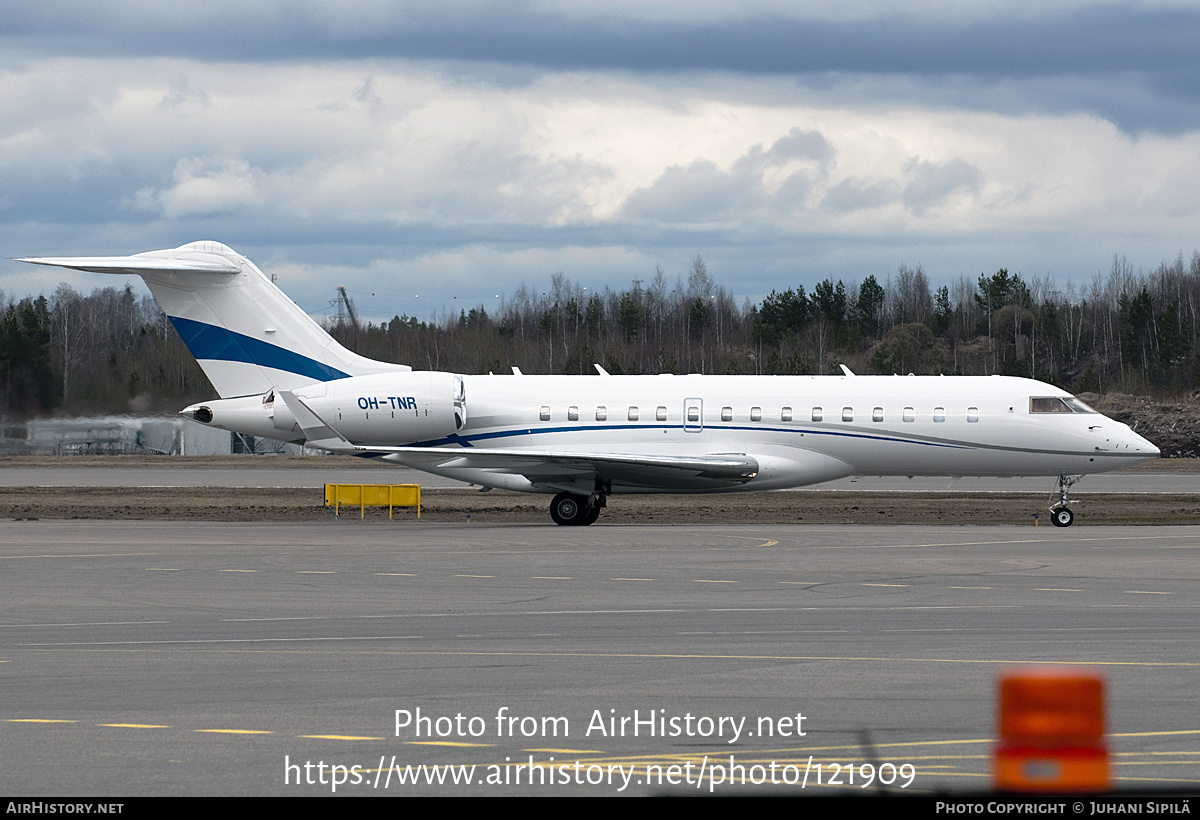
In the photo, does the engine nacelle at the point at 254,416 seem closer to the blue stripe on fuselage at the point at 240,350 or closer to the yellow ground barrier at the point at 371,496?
the blue stripe on fuselage at the point at 240,350

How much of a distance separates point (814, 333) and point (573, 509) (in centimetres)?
7408

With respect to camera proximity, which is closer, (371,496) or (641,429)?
(641,429)

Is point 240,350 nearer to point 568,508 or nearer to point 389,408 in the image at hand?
point 389,408

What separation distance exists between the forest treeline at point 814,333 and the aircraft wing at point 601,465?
32.9 m

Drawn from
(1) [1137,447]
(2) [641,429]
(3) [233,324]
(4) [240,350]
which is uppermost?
(3) [233,324]

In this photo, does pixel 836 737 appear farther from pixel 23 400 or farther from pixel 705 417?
pixel 23 400

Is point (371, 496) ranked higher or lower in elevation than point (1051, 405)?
lower

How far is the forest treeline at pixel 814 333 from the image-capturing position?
81.4 m

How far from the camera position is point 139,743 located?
27.1ft

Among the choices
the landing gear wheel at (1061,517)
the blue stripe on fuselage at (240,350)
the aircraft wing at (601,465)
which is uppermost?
the blue stripe on fuselage at (240,350)

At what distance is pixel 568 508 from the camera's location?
95.9ft

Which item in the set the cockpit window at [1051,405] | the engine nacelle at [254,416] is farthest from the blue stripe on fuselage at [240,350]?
the cockpit window at [1051,405]

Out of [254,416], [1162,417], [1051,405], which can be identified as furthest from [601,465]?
[1162,417]

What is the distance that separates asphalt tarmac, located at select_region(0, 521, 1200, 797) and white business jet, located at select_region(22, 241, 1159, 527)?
6.88 m
